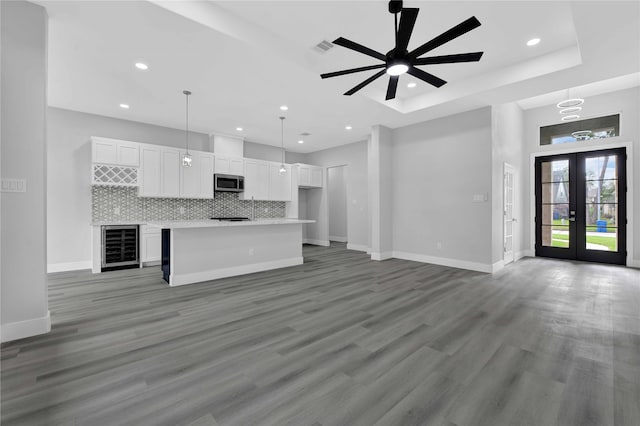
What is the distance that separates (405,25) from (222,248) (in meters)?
3.93

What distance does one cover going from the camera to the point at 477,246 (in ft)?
16.8

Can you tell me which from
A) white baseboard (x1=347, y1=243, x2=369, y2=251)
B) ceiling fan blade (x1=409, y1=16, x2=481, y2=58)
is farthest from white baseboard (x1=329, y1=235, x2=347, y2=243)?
ceiling fan blade (x1=409, y1=16, x2=481, y2=58)

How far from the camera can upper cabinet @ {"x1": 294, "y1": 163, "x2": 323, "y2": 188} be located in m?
8.40

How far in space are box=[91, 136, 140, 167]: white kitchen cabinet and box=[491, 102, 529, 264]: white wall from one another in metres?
6.87

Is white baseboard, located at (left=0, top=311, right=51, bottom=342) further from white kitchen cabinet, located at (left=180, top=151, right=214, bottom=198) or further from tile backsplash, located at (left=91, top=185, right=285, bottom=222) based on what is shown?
white kitchen cabinet, located at (left=180, top=151, right=214, bottom=198)

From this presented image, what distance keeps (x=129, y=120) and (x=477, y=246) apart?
295 inches

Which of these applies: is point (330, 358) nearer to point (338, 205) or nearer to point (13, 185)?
point (13, 185)

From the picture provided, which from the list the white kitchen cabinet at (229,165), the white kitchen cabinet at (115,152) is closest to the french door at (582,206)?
the white kitchen cabinet at (229,165)

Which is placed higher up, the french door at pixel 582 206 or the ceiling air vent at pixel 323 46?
the ceiling air vent at pixel 323 46

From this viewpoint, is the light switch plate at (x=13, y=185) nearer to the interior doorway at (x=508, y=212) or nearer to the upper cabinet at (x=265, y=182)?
the upper cabinet at (x=265, y=182)

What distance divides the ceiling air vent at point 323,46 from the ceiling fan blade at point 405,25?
1256 mm

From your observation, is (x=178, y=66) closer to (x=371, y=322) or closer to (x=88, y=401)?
(x=88, y=401)

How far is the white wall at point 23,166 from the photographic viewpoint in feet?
7.79

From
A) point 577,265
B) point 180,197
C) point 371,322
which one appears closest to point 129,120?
point 180,197
